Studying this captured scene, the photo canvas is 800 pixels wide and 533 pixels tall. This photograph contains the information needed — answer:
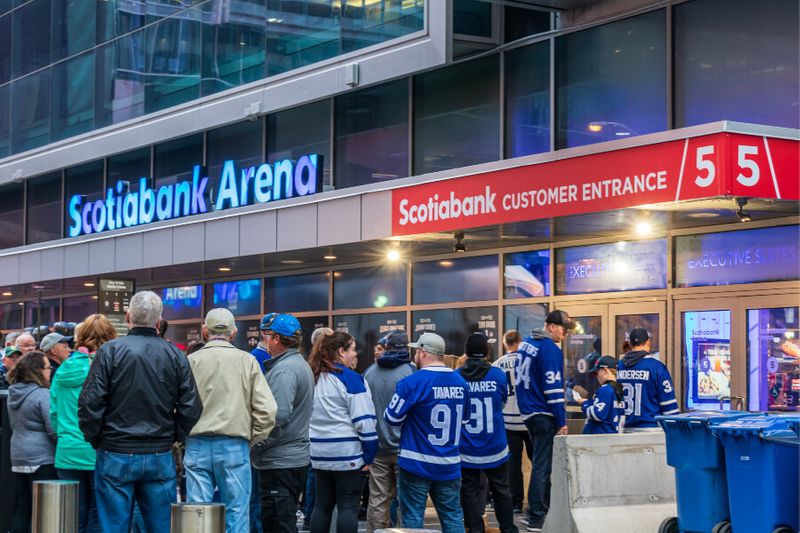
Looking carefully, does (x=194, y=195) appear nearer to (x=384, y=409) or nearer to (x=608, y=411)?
(x=608, y=411)

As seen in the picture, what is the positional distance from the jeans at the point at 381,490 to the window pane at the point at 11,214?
18.7 meters

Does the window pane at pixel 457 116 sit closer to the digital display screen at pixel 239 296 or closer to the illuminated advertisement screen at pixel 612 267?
the illuminated advertisement screen at pixel 612 267

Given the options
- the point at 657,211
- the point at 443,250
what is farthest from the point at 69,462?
the point at 443,250

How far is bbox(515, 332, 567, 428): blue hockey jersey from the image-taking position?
13.1 m

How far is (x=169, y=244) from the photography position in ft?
72.4

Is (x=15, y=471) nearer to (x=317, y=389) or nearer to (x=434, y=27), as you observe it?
(x=317, y=389)

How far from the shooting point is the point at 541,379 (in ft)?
43.3

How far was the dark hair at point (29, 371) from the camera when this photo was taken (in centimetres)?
1060

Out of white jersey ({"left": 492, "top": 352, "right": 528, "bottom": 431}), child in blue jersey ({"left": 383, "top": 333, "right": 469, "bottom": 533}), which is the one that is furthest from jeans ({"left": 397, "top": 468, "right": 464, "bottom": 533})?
white jersey ({"left": 492, "top": 352, "right": 528, "bottom": 431})

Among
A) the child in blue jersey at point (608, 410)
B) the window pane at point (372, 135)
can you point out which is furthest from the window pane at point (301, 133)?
the child in blue jersey at point (608, 410)

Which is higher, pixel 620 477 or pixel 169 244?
pixel 169 244

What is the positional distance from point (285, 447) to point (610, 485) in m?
2.97

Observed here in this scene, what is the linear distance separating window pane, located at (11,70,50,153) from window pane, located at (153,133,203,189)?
12.8 ft

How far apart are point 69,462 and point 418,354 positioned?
273cm
